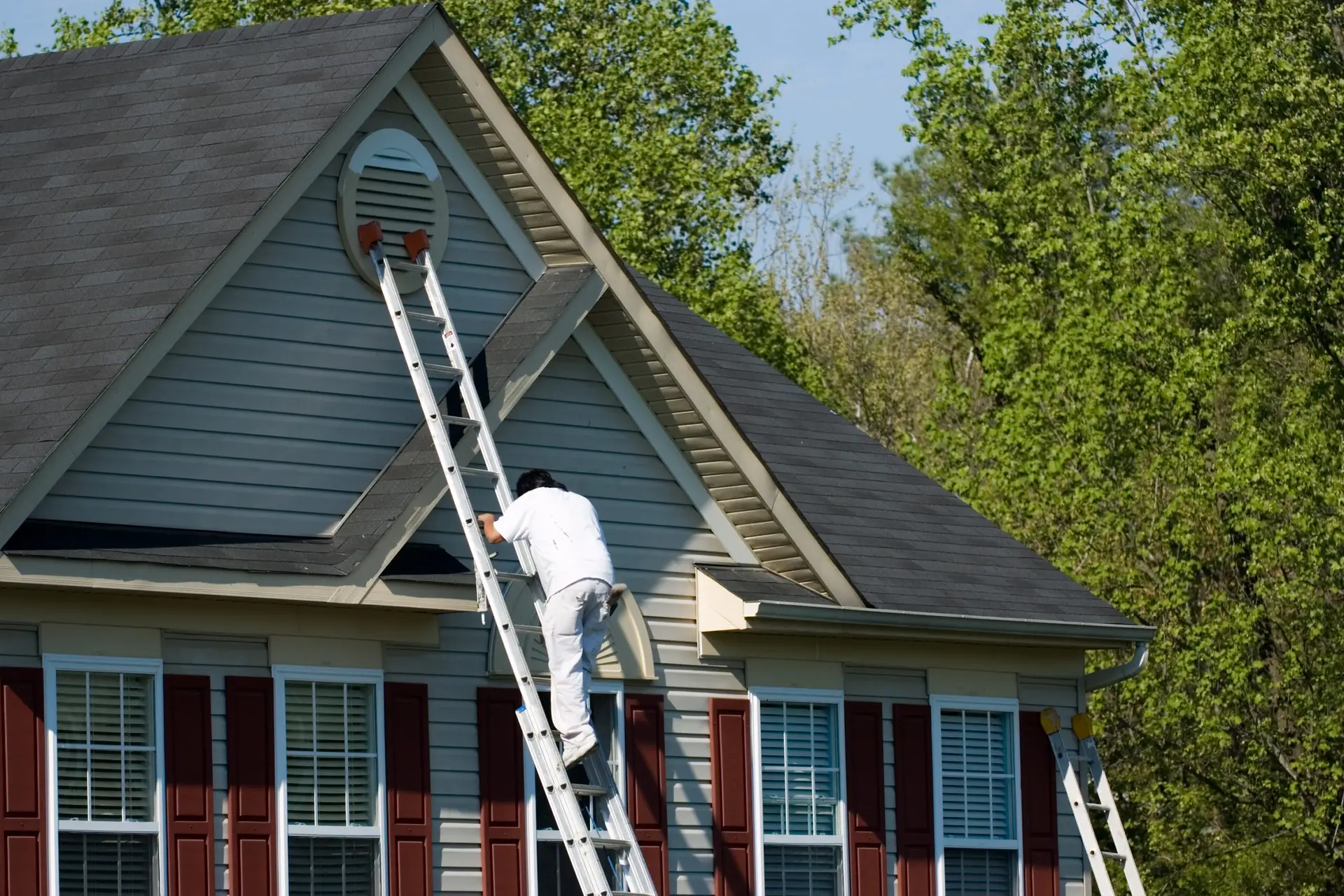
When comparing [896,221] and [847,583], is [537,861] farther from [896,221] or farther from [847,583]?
[896,221]

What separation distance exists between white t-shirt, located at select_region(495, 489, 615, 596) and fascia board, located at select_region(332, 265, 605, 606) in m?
0.68

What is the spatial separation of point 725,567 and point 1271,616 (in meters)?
9.77

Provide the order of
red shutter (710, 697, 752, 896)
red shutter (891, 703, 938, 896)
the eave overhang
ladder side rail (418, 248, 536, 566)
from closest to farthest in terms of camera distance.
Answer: ladder side rail (418, 248, 536, 566) → the eave overhang → red shutter (710, 697, 752, 896) → red shutter (891, 703, 938, 896)

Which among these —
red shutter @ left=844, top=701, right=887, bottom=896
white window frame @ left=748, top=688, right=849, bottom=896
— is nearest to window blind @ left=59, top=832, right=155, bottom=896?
white window frame @ left=748, top=688, right=849, bottom=896

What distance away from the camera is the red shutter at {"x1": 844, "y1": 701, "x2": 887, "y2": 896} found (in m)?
16.1

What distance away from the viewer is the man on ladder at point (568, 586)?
12.7 m

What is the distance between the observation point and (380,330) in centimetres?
1435

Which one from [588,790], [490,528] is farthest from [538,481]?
[588,790]

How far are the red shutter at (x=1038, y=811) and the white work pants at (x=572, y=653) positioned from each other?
555 cm

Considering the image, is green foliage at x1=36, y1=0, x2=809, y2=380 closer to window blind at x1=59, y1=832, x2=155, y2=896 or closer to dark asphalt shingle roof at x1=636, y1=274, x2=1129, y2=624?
dark asphalt shingle roof at x1=636, y1=274, x2=1129, y2=624

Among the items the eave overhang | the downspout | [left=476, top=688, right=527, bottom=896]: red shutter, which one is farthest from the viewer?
the downspout

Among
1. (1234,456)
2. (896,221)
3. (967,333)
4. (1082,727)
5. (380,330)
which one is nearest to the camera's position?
(380,330)

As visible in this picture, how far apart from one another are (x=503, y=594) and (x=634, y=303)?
2119 mm

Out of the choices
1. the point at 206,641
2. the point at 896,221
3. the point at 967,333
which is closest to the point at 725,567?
the point at 206,641
